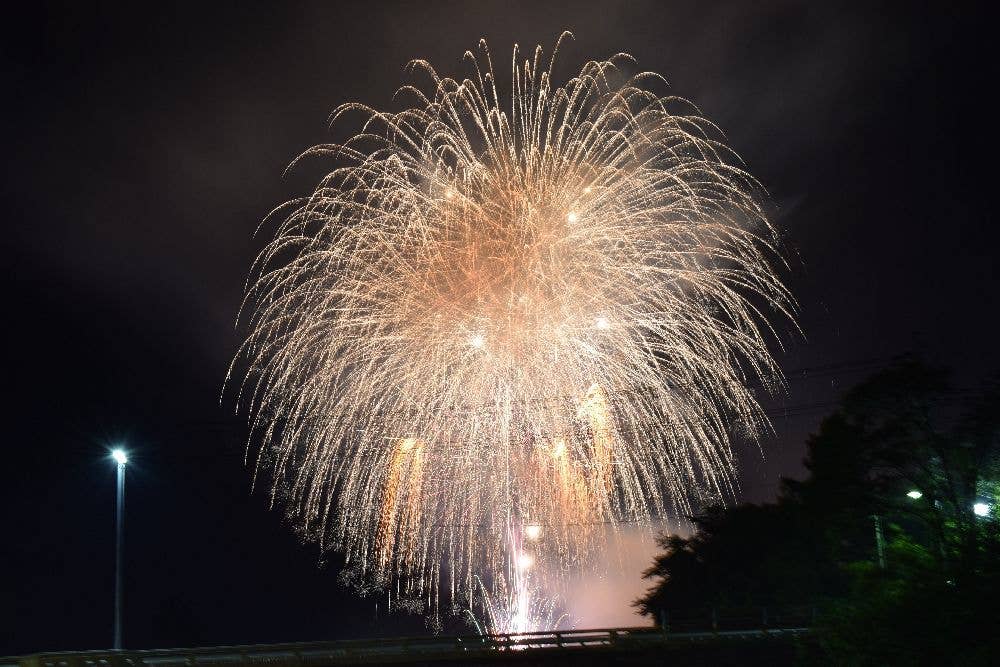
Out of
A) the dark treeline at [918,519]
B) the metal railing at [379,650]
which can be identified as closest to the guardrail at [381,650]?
the metal railing at [379,650]

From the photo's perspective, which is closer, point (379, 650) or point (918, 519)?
point (918, 519)

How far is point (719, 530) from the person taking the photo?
202 ft

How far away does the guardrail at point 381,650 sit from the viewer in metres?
32.2

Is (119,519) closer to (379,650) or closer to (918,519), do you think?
(379,650)

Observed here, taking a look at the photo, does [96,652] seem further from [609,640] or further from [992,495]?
[992,495]

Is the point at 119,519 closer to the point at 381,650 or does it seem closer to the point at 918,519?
the point at 381,650

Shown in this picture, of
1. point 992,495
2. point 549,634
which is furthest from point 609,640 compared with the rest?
point 992,495

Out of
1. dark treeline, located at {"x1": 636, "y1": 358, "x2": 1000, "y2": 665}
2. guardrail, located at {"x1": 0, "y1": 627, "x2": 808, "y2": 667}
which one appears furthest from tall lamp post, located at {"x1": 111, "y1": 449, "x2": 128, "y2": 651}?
dark treeline, located at {"x1": 636, "y1": 358, "x2": 1000, "y2": 665}

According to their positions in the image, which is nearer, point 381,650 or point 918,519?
point 918,519

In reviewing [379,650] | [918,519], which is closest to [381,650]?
[379,650]

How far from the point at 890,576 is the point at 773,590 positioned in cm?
3069

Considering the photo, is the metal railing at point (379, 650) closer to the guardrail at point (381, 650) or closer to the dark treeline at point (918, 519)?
the guardrail at point (381, 650)

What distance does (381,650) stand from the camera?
34250mm

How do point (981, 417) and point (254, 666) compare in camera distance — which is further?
point (254, 666)
